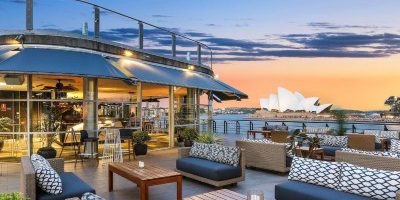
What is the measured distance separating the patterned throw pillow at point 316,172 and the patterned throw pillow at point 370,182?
0.46 ft

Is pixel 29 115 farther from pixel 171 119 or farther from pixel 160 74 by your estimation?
pixel 171 119

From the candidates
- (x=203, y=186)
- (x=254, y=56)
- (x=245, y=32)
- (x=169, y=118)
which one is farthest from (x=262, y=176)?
(x=254, y=56)

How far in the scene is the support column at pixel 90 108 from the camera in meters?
9.96

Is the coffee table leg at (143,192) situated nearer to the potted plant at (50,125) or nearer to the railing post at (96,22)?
the potted plant at (50,125)

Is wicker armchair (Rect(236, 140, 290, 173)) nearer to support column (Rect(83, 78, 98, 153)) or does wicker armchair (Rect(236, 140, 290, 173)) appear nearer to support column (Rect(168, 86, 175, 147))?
support column (Rect(83, 78, 98, 153))

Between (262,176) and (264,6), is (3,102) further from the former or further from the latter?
(264,6)

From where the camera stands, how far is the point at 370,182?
4227mm

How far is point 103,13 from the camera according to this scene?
422 inches

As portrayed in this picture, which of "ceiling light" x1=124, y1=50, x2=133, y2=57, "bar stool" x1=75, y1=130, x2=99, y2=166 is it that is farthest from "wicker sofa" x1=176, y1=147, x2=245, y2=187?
"ceiling light" x1=124, y1=50, x2=133, y2=57

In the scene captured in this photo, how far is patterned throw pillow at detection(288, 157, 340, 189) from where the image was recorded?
467 cm

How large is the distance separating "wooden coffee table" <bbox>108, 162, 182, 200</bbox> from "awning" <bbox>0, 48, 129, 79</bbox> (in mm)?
3445

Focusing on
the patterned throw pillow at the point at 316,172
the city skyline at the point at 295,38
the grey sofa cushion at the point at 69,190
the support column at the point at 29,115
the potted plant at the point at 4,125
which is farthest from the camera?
the city skyline at the point at 295,38

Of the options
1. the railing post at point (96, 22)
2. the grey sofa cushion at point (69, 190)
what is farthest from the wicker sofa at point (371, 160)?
the railing post at point (96, 22)

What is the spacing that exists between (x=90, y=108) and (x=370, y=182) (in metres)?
7.79
